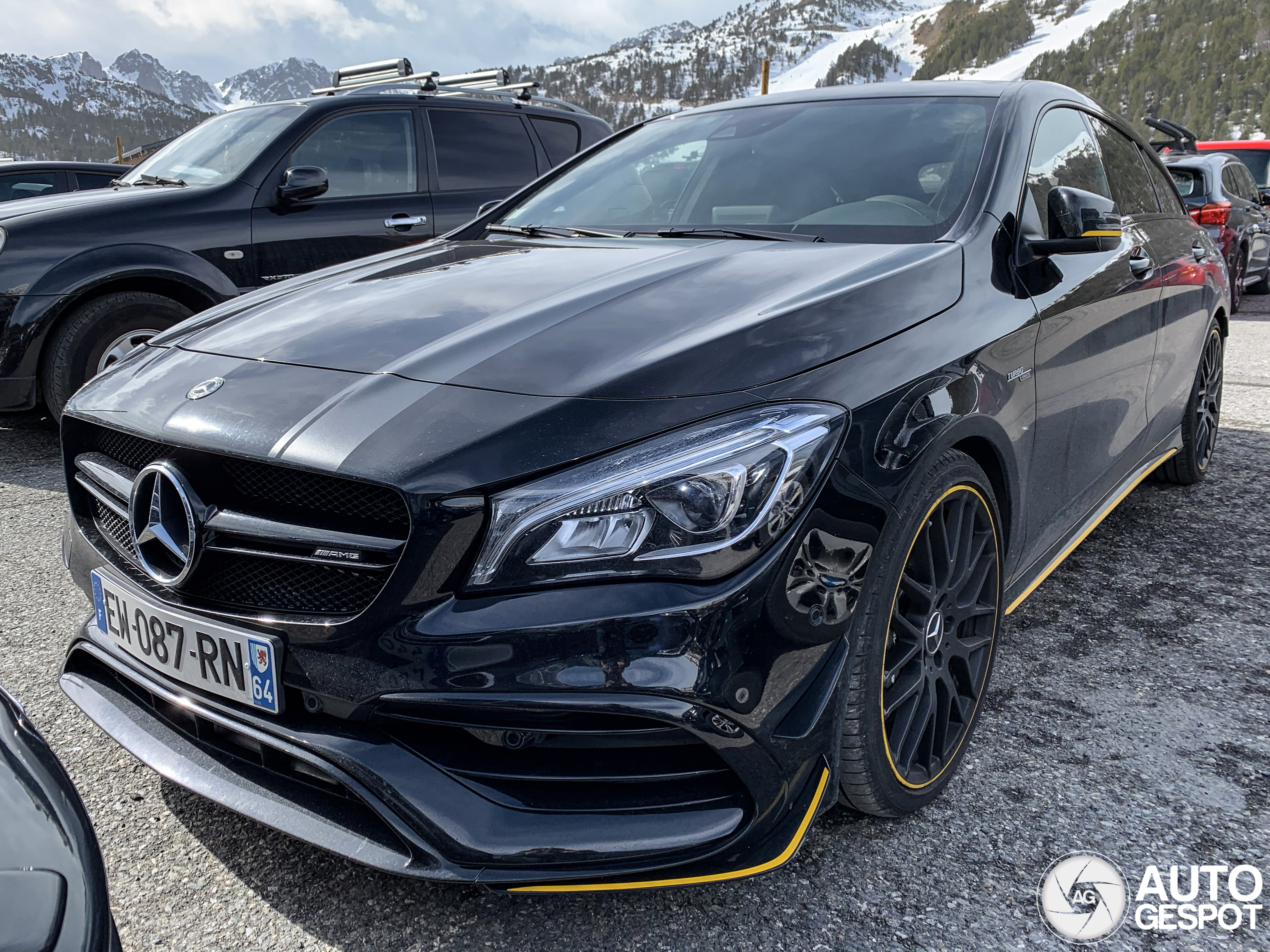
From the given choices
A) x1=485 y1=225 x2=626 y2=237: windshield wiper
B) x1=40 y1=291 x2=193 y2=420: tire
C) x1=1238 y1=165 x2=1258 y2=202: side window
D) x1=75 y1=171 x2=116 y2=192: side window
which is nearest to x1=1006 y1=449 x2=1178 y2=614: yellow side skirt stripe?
x1=485 y1=225 x2=626 y2=237: windshield wiper

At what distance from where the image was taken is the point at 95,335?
15.2 feet

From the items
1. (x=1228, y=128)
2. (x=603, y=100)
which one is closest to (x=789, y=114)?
(x=1228, y=128)

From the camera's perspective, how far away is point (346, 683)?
1.48 m

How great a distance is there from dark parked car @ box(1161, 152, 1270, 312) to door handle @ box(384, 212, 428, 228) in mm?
6785

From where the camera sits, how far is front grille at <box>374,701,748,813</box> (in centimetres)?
145

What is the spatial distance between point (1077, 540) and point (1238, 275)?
9.25 meters

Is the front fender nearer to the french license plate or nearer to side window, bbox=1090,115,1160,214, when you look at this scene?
the french license plate

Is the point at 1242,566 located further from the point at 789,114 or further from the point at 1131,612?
the point at 789,114

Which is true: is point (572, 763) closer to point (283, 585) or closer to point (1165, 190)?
point (283, 585)

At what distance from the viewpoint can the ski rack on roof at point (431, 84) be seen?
234 inches

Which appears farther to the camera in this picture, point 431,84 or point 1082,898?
point 431,84

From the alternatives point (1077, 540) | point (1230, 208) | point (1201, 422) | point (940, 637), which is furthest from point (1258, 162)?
point (940, 637)

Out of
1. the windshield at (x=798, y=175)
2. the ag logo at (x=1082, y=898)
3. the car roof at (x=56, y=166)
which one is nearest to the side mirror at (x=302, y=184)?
the windshield at (x=798, y=175)

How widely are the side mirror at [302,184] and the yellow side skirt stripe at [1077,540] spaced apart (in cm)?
372
